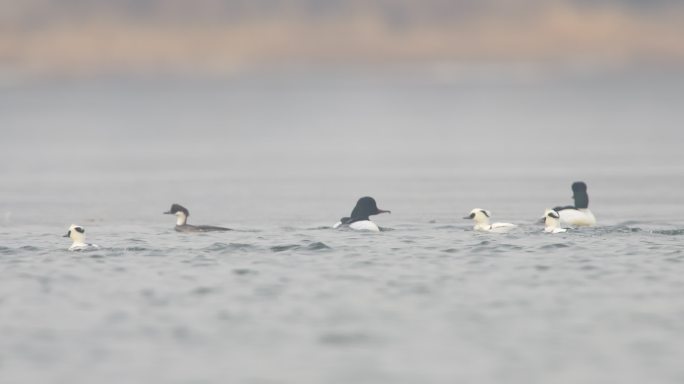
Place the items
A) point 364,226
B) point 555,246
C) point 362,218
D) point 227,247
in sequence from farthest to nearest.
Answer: point 362,218 → point 364,226 → point 227,247 → point 555,246

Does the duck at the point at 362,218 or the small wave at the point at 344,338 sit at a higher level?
the duck at the point at 362,218

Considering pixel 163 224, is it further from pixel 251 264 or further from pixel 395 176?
pixel 395 176

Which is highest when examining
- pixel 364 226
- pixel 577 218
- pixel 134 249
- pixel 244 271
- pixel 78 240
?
pixel 577 218

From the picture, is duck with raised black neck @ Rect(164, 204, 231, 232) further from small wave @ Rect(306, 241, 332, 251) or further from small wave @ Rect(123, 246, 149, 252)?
small wave @ Rect(306, 241, 332, 251)

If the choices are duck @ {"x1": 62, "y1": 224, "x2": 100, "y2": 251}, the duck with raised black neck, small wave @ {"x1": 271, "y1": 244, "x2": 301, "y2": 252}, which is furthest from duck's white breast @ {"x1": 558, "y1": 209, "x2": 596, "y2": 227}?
duck @ {"x1": 62, "y1": 224, "x2": 100, "y2": 251}

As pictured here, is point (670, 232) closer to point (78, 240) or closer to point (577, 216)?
point (577, 216)

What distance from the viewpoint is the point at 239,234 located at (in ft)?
74.3

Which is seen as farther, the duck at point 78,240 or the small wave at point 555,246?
the duck at point 78,240

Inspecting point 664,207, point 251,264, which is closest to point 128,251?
point 251,264

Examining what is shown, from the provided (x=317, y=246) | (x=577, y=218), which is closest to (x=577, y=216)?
(x=577, y=218)

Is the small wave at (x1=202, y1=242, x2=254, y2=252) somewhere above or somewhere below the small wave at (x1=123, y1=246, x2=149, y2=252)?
above

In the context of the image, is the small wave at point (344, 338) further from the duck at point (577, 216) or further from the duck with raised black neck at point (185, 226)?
the duck at point (577, 216)

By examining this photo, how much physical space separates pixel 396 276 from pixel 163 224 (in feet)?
28.5

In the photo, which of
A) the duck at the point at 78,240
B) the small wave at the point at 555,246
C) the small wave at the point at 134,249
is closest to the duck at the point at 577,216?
the small wave at the point at 555,246
